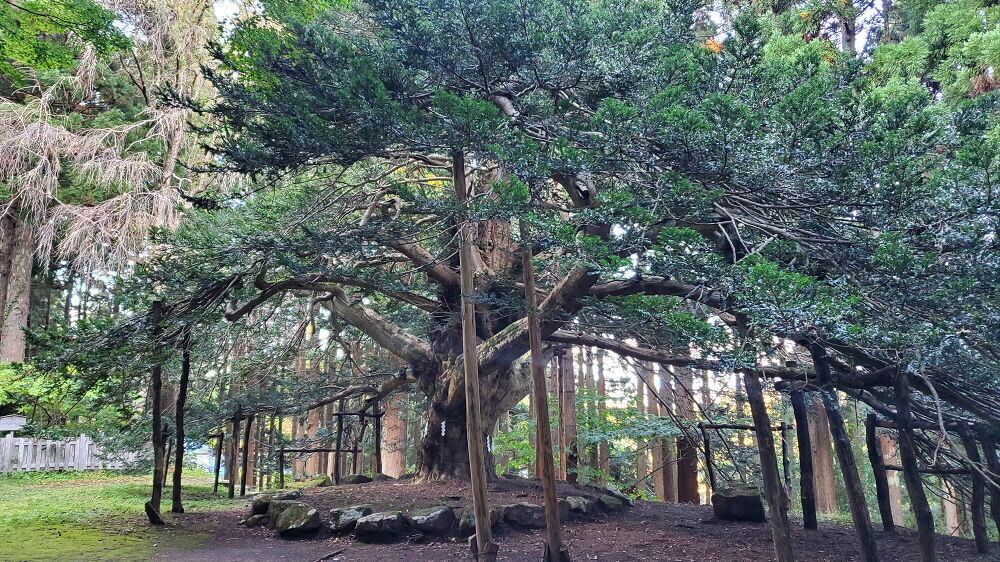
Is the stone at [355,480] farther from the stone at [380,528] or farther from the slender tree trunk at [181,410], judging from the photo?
the stone at [380,528]

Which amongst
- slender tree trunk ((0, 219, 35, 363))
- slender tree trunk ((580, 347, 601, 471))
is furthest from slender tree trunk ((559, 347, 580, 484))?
slender tree trunk ((0, 219, 35, 363))

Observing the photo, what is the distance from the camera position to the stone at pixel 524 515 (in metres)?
7.57

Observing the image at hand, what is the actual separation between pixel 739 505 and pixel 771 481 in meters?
3.64

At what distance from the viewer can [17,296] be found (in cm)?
1425

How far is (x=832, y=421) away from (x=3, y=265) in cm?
1862

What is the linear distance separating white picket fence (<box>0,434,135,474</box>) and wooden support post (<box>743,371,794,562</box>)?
13201 mm

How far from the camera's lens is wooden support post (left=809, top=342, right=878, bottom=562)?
5.11 meters

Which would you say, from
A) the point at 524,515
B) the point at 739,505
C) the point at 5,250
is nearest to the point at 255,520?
the point at 524,515

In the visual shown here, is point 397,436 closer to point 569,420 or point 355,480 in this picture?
point 355,480

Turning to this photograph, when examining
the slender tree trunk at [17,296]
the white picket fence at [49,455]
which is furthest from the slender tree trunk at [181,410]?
the slender tree trunk at [17,296]

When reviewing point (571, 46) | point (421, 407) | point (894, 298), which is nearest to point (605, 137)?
point (571, 46)

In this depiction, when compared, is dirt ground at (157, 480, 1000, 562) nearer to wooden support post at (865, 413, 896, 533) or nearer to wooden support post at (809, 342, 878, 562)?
wooden support post at (865, 413, 896, 533)

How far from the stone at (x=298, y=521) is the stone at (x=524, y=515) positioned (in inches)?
93.4

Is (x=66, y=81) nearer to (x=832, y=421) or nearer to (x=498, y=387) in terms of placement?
(x=498, y=387)
